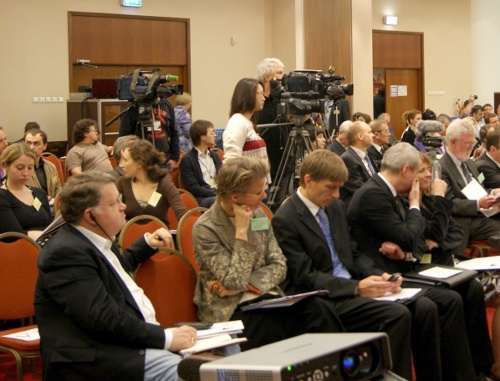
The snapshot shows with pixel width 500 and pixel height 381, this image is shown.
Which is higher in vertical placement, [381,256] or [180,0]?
[180,0]

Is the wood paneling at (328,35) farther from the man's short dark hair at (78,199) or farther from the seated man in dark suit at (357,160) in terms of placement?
Result: the man's short dark hair at (78,199)

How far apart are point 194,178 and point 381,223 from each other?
2.71m

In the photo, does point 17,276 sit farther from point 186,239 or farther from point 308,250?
point 308,250

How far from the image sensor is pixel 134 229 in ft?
11.8

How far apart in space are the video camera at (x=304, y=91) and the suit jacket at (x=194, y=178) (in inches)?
40.6

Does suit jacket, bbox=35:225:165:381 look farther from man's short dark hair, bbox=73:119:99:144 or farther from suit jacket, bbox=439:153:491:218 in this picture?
man's short dark hair, bbox=73:119:99:144

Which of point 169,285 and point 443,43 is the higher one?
point 443,43

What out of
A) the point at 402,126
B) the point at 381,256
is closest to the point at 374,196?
the point at 381,256

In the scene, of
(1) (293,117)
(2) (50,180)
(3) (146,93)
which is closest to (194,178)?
(3) (146,93)

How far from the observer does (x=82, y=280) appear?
2.36 m

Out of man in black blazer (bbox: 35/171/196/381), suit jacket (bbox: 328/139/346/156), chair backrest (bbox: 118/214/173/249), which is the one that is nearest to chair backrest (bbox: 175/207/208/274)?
chair backrest (bbox: 118/214/173/249)

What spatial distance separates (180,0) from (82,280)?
9.43 m

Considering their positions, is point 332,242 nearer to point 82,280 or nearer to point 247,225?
point 247,225

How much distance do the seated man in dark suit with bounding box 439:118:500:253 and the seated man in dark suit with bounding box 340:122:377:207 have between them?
0.61 meters
